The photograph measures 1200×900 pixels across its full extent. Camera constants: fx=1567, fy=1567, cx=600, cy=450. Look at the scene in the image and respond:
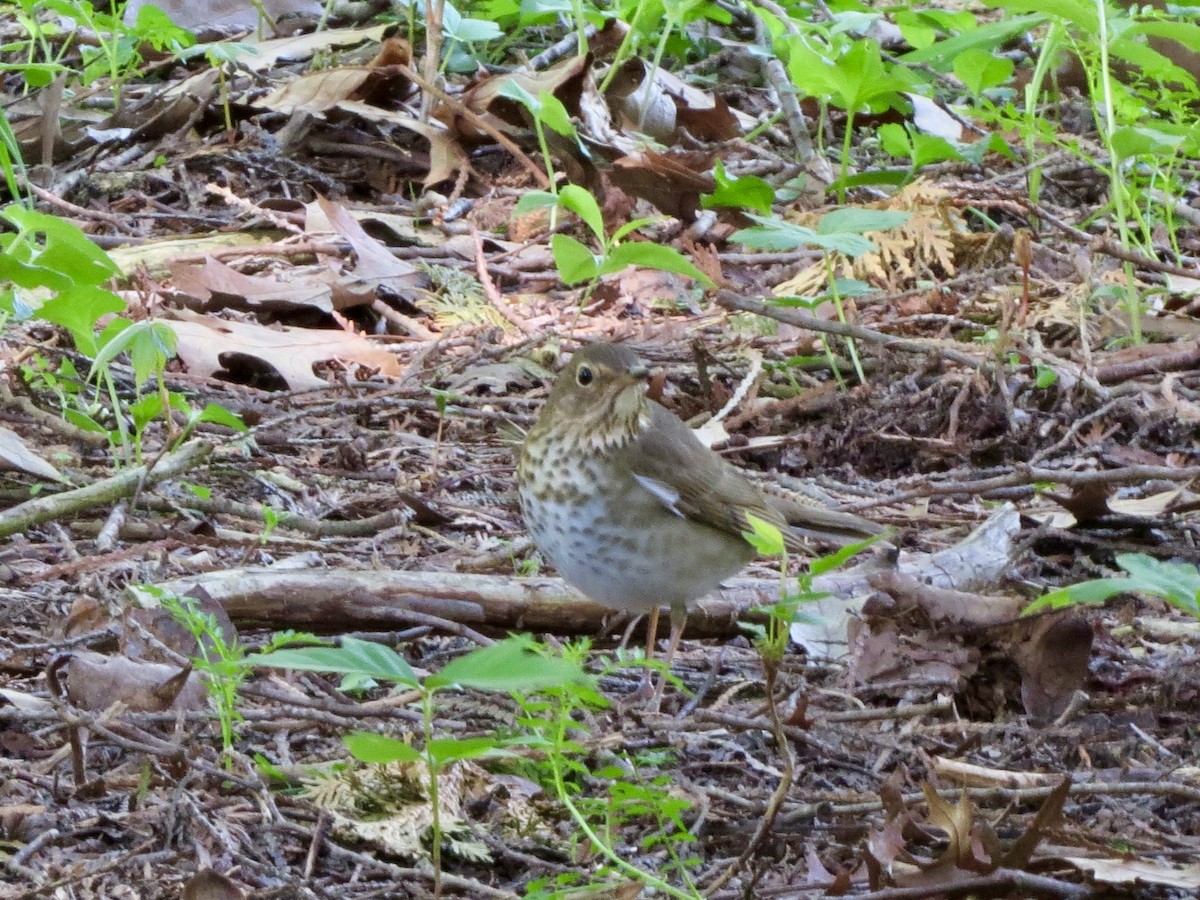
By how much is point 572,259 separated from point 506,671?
10.2 feet

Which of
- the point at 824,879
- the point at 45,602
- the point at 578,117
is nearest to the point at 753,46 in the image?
the point at 578,117

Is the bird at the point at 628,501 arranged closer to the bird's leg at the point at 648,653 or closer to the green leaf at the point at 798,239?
the bird's leg at the point at 648,653

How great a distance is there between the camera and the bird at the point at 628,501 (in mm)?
3482

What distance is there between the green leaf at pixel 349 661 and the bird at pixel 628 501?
167 centimetres

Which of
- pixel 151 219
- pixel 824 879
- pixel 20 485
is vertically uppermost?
pixel 824 879

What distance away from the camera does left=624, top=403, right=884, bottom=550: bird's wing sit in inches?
143

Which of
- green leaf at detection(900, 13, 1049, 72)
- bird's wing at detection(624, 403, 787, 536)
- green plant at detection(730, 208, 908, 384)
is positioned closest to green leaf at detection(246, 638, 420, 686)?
bird's wing at detection(624, 403, 787, 536)

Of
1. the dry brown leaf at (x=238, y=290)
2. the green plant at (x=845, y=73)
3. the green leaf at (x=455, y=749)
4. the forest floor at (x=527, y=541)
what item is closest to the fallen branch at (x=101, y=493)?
the forest floor at (x=527, y=541)

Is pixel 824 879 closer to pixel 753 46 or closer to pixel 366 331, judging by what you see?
pixel 366 331

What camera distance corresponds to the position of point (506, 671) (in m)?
1.61

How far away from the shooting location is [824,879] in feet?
7.30

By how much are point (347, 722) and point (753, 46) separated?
641cm

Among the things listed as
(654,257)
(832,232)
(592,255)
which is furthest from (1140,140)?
(592,255)

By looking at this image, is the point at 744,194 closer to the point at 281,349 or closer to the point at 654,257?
the point at 654,257
